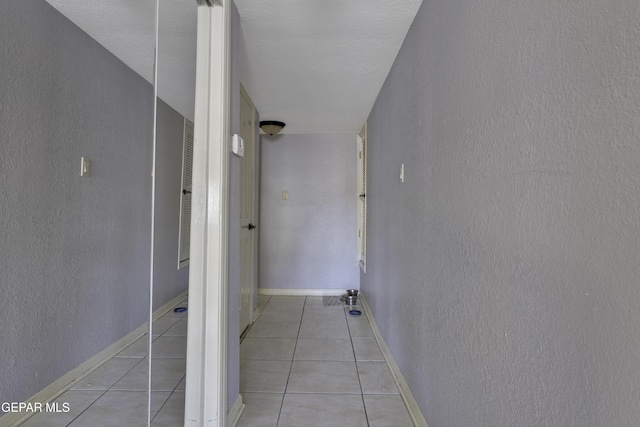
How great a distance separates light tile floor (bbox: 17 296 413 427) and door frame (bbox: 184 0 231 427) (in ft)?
0.33

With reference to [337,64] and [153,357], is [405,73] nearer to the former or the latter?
[337,64]

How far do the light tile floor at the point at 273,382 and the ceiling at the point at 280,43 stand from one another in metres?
1.03

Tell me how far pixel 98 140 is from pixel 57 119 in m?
0.15

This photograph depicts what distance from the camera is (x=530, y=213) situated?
0.76 m

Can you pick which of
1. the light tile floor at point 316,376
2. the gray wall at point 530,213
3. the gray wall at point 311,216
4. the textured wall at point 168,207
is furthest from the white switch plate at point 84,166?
the gray wall at point 311,216

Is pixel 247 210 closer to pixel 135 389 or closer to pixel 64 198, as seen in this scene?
pixel 135 389

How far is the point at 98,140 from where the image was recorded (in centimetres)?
101

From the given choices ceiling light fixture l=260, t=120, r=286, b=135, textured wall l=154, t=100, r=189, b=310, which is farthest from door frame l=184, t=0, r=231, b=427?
ceiling light fixture l=260, t=120, r=286, b=135

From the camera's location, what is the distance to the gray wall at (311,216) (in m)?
4.27

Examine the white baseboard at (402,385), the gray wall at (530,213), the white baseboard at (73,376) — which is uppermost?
the gray wall at (530,213)

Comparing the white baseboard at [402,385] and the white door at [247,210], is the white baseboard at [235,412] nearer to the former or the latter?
the white baseboard at [402,385]

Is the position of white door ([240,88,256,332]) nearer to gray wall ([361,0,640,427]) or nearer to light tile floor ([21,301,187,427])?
light tile floor ([21,301,187,427])

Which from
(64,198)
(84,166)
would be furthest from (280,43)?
(64,198)

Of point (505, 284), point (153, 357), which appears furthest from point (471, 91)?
point (153, 357)
